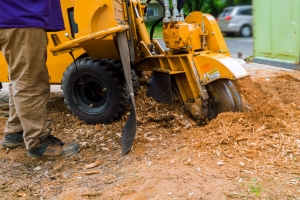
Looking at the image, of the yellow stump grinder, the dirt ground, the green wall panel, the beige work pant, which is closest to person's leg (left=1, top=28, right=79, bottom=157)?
the beige work pant

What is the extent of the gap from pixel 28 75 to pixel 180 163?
60.2 inches

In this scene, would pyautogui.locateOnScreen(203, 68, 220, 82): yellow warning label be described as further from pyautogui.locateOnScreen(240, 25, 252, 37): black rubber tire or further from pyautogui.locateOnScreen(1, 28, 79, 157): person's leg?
pyautogui.locateOnScreen(240, 25, 252, 37): black rubber tire

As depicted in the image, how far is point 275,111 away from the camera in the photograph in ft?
11.5

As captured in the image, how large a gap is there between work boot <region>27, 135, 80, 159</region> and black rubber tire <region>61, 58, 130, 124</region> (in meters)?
0.81

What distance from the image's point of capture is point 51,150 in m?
3.35

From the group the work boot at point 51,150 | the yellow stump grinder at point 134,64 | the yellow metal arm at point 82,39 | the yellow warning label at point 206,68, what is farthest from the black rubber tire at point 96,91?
the yellow warning label at point 206,68

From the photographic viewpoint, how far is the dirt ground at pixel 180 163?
99.5 inches

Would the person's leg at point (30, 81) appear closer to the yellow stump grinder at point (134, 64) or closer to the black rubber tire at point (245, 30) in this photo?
the yellow stump grinder at point (134, 64)

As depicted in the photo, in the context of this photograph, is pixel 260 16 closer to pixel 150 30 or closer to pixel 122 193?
pixel 150 30

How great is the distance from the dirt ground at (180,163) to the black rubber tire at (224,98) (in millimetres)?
89

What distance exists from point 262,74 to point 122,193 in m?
4.67

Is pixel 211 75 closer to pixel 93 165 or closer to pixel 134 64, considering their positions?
pixel 134 64

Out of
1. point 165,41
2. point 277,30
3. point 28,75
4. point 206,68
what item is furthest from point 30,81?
point 277,30

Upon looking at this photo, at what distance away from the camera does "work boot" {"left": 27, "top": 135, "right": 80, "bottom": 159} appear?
10.9 ft
